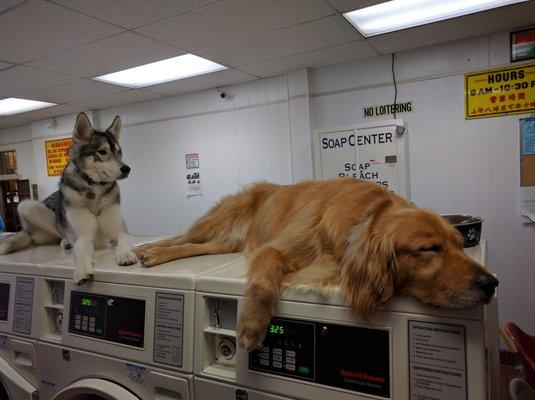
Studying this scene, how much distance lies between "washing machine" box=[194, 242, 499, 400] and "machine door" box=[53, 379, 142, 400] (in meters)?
0.27

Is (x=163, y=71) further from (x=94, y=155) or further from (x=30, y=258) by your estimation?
(x=30, y=258)

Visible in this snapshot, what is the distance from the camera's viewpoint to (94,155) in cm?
171

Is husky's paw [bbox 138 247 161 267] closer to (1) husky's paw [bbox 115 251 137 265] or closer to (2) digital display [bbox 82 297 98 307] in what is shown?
(1) husky's paw [bbox 115 251 137 265]

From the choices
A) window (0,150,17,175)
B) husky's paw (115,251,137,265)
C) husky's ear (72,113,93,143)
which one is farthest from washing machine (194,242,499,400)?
window (0,150,17,175)

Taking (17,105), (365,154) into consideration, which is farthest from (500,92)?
(17,105)

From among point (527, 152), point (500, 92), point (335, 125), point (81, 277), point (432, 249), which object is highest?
point (500, 92)

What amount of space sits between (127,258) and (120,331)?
0.91ft

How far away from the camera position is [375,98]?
12.6 feet

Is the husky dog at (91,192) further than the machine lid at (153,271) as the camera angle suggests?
Yes

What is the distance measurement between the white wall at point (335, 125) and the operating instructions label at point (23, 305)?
3081mm

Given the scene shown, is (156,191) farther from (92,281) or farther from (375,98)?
(92,281)

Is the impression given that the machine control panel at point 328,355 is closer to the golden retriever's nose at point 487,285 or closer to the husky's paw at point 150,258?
the golden retriever's nose at point 487,285

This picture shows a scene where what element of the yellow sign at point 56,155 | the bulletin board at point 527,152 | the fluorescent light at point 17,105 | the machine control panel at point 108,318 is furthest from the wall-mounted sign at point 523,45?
the yellow sign at point 56,155

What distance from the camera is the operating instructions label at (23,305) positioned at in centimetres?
140
